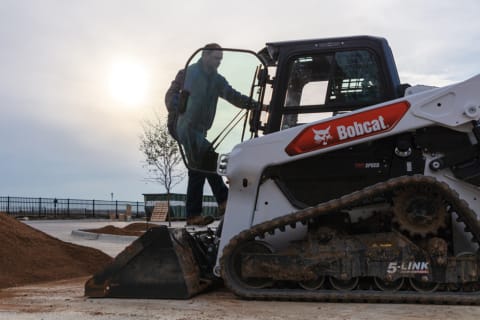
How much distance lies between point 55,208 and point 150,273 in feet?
121

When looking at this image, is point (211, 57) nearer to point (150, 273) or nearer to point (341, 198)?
point (341, 198)

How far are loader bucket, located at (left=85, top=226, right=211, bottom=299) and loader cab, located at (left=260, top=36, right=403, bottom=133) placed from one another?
1.63 metres

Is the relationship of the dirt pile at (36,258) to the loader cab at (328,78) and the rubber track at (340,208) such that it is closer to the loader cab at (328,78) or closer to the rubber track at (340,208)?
the rubber track at (340,208)

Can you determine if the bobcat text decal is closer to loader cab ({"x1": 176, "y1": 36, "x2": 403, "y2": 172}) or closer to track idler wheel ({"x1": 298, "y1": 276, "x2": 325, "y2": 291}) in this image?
loader cab ({"x1": 176, "y1": 36, "x2": 403, "y2": 172})

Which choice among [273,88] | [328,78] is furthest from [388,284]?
[273,88]

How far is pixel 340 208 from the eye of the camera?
5.35m

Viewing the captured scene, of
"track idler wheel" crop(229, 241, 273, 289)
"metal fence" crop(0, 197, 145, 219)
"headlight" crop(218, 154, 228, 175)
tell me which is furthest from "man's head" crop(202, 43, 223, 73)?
"metal fence" crop(0, 197, 145, 219)

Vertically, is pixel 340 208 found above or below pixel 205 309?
above

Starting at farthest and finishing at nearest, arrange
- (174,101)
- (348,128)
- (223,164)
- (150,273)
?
(174,101) → (223,164) → (150,273) → (348,128)

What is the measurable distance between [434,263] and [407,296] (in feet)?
1.30

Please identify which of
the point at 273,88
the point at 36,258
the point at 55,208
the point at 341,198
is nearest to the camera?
the point at 341,198

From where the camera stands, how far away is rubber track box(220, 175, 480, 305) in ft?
16.4

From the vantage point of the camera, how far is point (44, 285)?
23.0 ft

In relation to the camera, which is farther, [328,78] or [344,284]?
[328,78]
